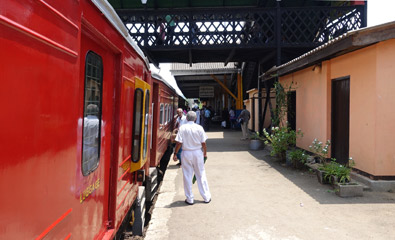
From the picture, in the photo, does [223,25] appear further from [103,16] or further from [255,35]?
[103,16]

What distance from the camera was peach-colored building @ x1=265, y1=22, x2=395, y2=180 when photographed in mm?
5703

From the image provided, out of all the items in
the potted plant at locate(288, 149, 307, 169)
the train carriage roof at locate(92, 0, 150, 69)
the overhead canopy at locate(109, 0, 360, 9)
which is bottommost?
the potted plant at locate(288, 149, 307, 169)

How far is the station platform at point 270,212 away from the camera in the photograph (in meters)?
4.11

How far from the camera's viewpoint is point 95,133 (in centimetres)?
245

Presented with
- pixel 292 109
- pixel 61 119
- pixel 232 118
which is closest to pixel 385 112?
pixel 292 109

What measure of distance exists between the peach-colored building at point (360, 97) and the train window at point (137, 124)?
13.3 feet

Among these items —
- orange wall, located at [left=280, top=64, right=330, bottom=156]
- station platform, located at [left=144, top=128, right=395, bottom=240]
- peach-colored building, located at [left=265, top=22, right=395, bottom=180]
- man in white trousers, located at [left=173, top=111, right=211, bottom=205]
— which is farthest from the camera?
orange wall, located at [left=280, top=64, right=330, bottom=156]

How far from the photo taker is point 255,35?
37.7 feet

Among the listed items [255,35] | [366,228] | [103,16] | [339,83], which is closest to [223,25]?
[255,35]

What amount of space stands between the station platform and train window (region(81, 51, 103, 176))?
6.91 ft

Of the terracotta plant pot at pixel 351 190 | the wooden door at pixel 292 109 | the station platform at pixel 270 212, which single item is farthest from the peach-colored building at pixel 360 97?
the wooden door at pixel 292 109

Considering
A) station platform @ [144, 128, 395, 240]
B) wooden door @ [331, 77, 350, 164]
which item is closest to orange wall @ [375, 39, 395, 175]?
station platform @ [144, 128, 395, 240]

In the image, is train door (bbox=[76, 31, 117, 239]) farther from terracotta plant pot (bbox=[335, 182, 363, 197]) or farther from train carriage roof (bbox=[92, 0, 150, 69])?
terracotta plant pot (bbox=[335, 182, 363, 197])

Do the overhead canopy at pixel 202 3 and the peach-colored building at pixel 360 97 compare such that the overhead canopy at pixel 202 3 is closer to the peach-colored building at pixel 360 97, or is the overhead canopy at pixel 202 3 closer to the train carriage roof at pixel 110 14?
the peach-colored building at pixel 360 97
